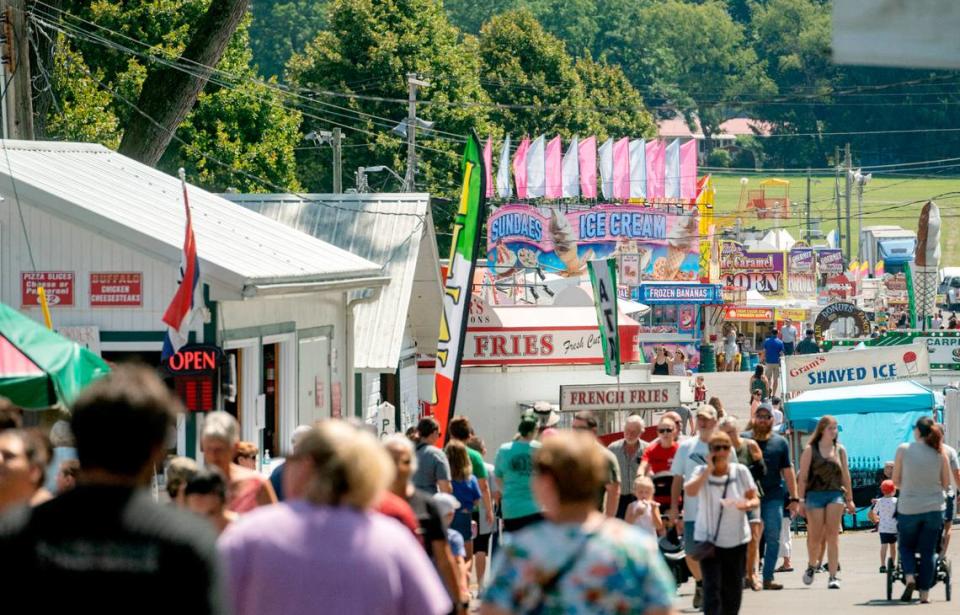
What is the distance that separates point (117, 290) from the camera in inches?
628

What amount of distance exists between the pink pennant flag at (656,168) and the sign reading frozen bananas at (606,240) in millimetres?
5812

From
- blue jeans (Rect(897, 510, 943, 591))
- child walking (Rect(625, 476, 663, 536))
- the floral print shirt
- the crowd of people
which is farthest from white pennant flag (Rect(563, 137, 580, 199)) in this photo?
the floral print shirt

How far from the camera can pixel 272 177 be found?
182ft

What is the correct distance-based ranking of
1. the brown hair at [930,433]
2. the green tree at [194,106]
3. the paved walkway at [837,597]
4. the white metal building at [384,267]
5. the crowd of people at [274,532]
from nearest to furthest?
the crowd of people at [274,532]
the paved walkway at [837,597]
the brown hair at [930,433]
the white metal building at [384,267]
the green tree at [194,106]

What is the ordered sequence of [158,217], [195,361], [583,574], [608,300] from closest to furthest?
[583,574]
[195,361]
[158,217]
[608,300]

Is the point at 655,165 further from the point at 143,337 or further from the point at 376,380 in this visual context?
the point at 143,337

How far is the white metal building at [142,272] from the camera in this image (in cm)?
1580

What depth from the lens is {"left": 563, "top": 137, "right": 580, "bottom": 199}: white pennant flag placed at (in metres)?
69.9

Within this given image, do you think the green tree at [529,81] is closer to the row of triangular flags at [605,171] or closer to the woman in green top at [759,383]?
the row of triangular flags at [605,171]

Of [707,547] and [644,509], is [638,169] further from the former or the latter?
[707,547]

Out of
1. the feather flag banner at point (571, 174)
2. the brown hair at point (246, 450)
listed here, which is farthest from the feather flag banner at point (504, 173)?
the brown hair at point (246, 450)

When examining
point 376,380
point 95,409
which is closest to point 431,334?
point 376,380

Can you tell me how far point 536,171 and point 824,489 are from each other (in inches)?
2194

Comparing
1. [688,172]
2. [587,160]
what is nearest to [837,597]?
[688,172]
